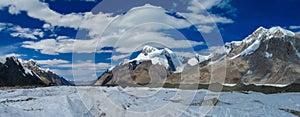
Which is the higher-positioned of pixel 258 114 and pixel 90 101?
pixel 90 101

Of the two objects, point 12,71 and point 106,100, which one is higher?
point 12,71

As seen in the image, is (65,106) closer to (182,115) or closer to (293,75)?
(182,115)

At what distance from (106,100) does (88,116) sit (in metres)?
4.84

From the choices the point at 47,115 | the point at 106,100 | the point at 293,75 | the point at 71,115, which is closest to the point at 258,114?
the point at 106,100

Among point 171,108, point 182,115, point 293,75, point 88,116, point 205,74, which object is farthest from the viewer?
point 205,74

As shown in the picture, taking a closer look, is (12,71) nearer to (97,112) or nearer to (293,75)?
(293,75)

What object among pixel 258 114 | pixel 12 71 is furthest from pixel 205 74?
pixel 258 114

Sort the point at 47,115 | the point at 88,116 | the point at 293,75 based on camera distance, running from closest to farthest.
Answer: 1. the point at 47,115
2. the point at 88,116
3. the point at 293,75

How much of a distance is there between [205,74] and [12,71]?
101m

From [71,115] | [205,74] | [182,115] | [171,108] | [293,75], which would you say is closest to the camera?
[71,115]

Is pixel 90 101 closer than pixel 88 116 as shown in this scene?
No

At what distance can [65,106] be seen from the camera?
1805cm

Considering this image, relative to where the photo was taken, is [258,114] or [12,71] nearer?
[258,114]

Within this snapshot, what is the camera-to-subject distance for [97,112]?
20281mm
